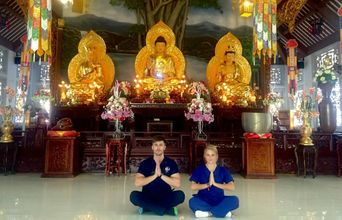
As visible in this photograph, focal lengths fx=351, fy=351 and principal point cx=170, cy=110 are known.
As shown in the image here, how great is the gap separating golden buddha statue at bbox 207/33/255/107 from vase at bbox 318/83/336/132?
4.80 ft

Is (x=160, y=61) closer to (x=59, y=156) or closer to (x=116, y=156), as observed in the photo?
(x=116, y=156)

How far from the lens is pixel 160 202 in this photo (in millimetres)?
2988

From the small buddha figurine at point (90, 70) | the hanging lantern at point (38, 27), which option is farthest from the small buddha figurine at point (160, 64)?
the hanging lantern at point (38, 27)

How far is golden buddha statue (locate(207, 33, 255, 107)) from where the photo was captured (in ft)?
26.0

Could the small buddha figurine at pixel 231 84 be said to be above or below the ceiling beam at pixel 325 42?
below

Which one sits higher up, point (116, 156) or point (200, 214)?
point (116, 156)

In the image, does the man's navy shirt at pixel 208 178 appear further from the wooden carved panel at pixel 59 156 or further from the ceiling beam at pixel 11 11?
the ceiling beam at pixel 11 11

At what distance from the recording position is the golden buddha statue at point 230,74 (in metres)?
7.93

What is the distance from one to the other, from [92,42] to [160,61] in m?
1.64

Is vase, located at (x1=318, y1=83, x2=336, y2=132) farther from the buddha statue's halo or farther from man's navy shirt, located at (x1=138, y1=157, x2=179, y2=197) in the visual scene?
man's navy shirt, located at (x1=138, y1=157, x2=179, y2=197)

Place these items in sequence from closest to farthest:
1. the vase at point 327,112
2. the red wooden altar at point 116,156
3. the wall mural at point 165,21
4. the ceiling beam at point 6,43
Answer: the red wooden altar at point 116,156
the vase at point 327,112
the wall mural at point 165,21
the ceiling beam at point 6,43

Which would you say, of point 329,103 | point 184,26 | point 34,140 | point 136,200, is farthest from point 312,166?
point 34,140

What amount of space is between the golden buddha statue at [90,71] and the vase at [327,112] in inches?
185

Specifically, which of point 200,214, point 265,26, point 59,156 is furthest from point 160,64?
point 200,214
